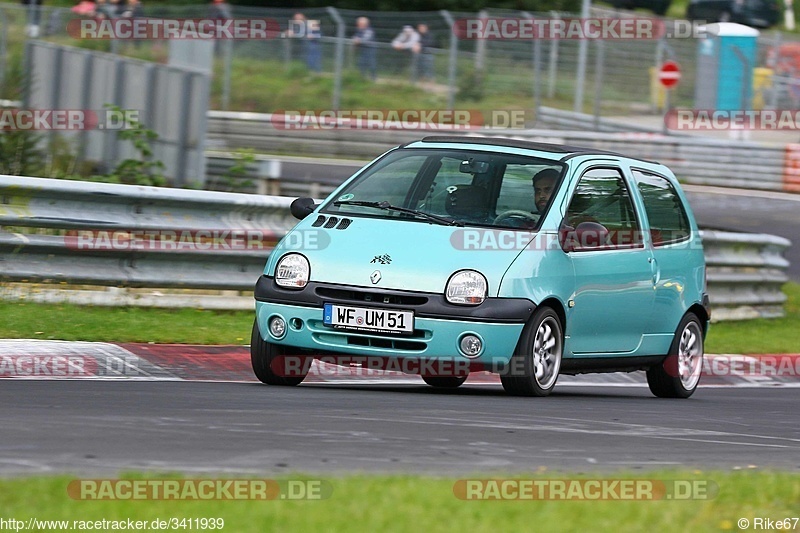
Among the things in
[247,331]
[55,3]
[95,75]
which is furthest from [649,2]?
[247,331]

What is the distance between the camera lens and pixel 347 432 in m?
6.68

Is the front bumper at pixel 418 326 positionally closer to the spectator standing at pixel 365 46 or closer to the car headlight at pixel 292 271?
the car headlight at pixel 292 271

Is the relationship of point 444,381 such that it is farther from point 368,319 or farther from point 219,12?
point 219,12

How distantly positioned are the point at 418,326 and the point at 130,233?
380 centimetres

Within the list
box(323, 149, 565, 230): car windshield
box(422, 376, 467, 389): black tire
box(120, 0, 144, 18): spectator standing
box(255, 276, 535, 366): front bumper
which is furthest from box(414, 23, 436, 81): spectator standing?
box(255, 276, 535, 366): front bumper

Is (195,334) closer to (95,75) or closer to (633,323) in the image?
(633,323)

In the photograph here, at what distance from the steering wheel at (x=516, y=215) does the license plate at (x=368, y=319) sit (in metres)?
1.04

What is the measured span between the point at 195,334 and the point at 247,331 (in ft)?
2.60

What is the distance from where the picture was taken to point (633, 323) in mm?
10156

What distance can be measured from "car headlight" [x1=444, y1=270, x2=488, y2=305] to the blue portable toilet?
20.9 metres

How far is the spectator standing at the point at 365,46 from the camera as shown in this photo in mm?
28297

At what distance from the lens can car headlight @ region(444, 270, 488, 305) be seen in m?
8.56

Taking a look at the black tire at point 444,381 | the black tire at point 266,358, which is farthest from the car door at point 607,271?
the black tire at point 266,358

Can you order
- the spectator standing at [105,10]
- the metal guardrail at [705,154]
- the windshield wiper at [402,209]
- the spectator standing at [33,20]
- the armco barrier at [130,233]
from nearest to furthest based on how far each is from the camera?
the windshield wiper at [402,209], the armco barrier at [130,233], the spectator standing at [33,20], the metal guardrail at [705,154], the spectator standing at [105,10]
